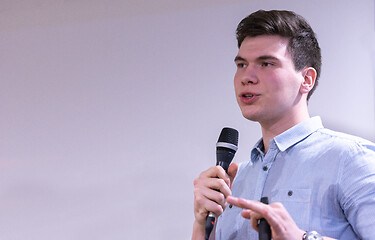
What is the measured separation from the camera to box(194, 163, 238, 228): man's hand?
127cm

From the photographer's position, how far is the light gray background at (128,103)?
7.42ft

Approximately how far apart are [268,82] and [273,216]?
0.54 metres

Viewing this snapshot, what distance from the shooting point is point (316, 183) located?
4.48 ft

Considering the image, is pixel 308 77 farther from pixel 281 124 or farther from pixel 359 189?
pixel 359 189

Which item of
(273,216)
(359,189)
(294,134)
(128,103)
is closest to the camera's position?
(273,216)

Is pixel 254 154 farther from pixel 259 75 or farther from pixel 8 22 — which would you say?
pixel 8 22

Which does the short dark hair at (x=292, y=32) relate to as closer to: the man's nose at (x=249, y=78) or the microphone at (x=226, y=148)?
the man's nose at (x=249, y=78)

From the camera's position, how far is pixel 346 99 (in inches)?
86.0

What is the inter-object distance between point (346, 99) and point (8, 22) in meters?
2.03

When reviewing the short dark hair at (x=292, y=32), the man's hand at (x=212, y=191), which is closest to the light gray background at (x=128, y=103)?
the short dark hair at (x=292, y=32)

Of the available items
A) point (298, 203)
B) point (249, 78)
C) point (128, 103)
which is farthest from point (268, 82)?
point (128, 103)

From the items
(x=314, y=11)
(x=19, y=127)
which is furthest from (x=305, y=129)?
(x=19, y=127)

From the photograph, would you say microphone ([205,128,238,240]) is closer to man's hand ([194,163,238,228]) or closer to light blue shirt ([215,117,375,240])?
man's hand ([194,163,238,228])

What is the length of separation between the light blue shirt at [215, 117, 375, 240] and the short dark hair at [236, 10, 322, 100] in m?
0.23
